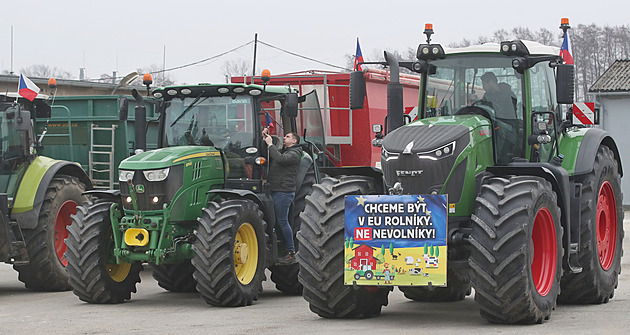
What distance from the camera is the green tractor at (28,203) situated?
12914 millimetres

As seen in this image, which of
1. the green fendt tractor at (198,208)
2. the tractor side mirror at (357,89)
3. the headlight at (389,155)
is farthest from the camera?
the green fendt tractor at (198,208)

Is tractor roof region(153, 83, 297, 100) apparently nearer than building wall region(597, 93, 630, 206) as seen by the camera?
Yes

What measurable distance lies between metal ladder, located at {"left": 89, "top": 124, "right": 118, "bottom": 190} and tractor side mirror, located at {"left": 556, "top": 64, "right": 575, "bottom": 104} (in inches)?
313

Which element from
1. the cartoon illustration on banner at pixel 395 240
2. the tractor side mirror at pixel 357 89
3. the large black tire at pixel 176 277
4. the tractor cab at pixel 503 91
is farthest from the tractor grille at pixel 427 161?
the large black tire at pixel 176 277

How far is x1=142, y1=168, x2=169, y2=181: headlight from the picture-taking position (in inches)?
439

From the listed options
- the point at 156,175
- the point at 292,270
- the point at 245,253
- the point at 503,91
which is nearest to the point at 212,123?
the point at 156,175

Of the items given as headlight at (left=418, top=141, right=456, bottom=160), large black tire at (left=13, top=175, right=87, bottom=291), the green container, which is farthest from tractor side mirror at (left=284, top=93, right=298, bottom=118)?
the green container

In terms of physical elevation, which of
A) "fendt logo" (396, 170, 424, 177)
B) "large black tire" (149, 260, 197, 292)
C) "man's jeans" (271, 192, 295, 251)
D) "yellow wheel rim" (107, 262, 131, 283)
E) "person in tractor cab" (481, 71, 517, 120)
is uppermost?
"person in tractor cab" (481, 71, 517, 120)

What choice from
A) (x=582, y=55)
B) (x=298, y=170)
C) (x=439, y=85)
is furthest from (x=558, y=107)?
(x=582, y=55)

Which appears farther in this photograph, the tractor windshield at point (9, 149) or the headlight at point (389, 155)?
the tractor windshield at point (9, 149)

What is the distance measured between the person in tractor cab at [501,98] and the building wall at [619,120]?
25.7 metres

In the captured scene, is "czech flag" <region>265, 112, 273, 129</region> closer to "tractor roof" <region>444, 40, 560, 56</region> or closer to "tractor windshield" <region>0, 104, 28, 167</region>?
"tractor roof" <region>444, 40, 560, 56</region>

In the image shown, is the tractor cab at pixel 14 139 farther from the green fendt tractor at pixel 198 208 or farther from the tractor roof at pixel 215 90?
the tractor roof at pixel 215 90

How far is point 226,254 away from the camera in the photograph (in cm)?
1071
